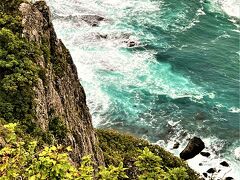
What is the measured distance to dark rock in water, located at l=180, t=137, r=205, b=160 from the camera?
127ft

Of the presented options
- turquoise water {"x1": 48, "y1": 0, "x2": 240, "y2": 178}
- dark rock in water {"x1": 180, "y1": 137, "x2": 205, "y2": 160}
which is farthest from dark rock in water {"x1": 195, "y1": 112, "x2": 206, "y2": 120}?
dark rock in water {"x1": 180, "y1": 137, "x2": 205, "y2": 160}

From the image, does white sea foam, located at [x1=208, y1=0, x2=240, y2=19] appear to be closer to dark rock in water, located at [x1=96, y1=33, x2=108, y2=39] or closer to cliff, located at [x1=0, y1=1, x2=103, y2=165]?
dark rock in water, located at [x1=96, y1=33, x2=108, y2=39]

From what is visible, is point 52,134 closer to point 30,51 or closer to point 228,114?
point 30,51

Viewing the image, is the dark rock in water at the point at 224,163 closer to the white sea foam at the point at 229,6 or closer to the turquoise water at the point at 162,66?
the turquoise water at the point at 162,66

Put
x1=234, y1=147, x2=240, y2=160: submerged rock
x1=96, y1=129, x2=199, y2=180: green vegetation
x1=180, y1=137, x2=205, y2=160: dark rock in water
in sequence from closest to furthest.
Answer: x1=96, y1=129, x2=199, y2=180: green vegetation → x1=180, y1=137, x2=205, y2=160: dark rock in water → x1=234, y1=147, x2=240, y2=160: submerged rock

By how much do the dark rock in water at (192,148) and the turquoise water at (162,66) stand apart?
1.34m

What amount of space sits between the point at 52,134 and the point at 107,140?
15.0 metres

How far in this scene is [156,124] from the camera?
42.2 metres

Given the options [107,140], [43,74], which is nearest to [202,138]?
[107,140]

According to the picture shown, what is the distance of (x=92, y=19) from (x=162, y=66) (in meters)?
14.9

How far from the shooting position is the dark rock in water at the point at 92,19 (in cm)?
5947

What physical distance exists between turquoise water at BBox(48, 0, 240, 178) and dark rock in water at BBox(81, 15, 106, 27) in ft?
3.00

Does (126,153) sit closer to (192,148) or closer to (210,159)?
(192,148)

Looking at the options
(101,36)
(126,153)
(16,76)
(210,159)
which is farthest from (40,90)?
(101,36)
